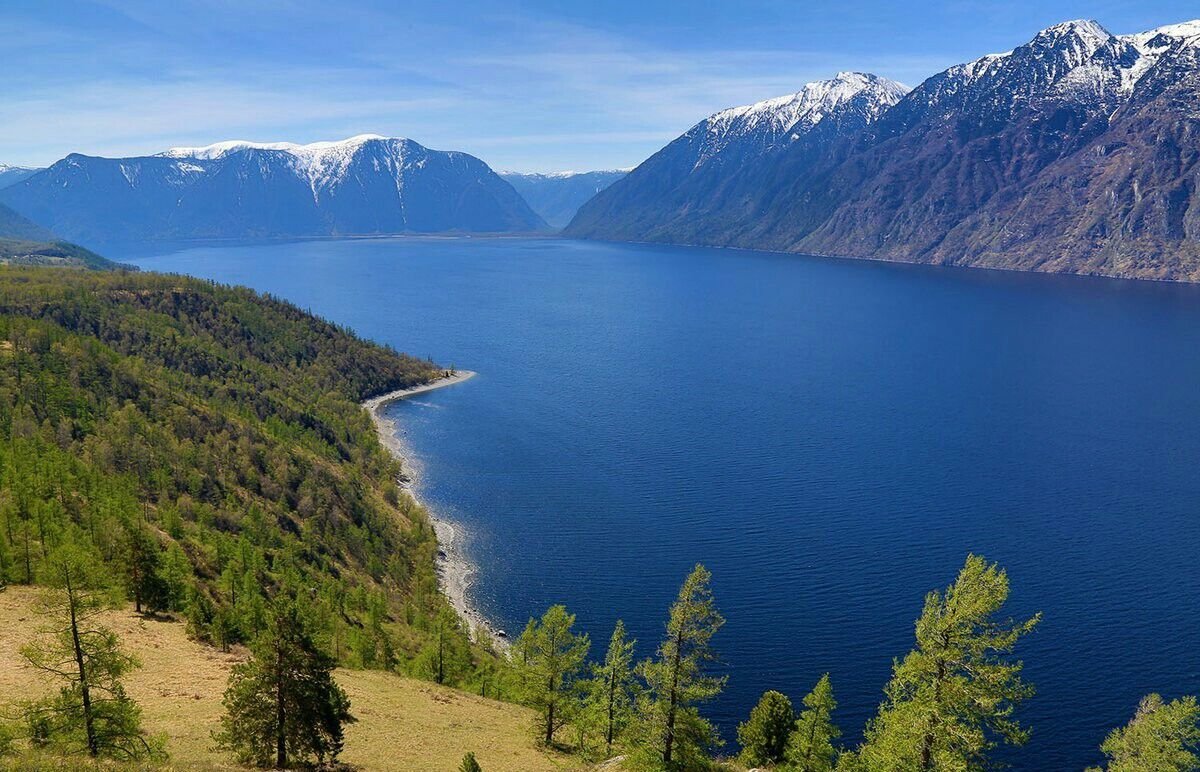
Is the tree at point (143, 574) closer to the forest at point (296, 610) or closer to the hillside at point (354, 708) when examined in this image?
the forest at point (296, 610)

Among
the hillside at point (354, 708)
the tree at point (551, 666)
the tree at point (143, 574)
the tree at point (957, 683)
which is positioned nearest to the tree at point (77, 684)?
the hillside at point (354, 708)

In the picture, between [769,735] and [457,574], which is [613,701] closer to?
[769,735]

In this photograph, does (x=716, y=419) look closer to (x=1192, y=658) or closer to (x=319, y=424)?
(x=319, y=424)

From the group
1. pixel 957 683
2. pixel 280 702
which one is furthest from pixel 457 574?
pixel 957 683

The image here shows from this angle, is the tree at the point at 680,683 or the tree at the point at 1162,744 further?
the tree at the point at 680,683

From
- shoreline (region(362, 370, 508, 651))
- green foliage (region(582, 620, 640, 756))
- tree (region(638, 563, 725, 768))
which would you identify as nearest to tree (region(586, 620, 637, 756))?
green foliage (region(582, 620, 640, 756))
